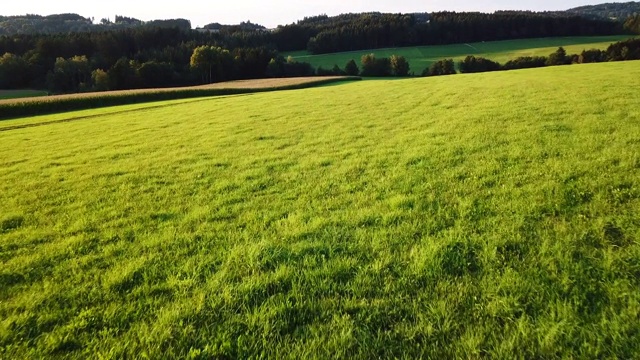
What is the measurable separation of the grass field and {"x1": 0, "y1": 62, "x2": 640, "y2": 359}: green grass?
83935 millimetres

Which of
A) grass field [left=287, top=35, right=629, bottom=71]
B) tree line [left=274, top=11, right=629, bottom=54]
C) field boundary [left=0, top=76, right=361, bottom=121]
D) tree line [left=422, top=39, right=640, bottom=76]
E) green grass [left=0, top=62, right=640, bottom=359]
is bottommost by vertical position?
green grass [left=0, top=62, right=640, bottom=359]

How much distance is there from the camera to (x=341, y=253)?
18.6ft

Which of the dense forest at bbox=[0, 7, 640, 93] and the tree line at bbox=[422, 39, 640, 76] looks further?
the dense forest at bbox=[0, 7, 640, 93]

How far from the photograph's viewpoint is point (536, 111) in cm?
1680

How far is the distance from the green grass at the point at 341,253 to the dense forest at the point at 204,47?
76.7 meters

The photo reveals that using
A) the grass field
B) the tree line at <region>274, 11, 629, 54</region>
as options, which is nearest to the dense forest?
the tree line at <region>274, 11, 629, 54</region>

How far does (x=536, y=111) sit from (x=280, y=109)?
16.9 metres

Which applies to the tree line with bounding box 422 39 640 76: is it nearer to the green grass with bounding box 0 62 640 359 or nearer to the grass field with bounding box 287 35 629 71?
the grass field with bounding box 287 35 629 71

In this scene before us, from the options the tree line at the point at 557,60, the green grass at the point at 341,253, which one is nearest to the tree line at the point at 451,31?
the tree line at the point at 557,60

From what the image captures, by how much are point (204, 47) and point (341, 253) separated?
286 feet

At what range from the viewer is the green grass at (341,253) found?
3.97 m

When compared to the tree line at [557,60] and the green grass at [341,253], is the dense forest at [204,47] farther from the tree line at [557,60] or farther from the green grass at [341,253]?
the green grass at [341,253]

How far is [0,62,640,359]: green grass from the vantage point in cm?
397

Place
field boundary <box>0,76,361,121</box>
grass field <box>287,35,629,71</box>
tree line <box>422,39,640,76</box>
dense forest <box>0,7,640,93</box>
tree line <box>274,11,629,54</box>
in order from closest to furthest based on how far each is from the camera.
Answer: field boundary <box>0,76,361,121</box> < tree line <box>422,39,640,76</box> < dense forest <box>0,7,640,93</box> < grass field <box>287,35,629,71</box> < tree line <box>274,11,629,54</box>
